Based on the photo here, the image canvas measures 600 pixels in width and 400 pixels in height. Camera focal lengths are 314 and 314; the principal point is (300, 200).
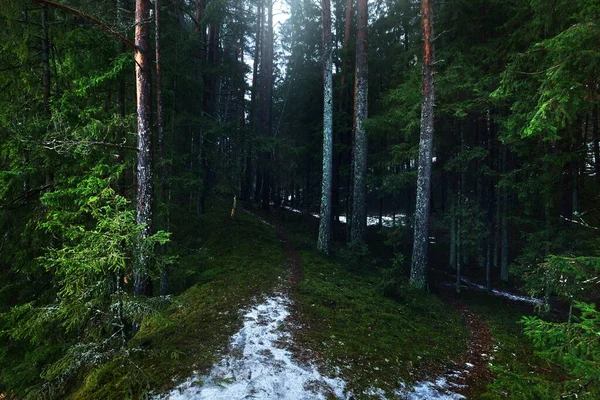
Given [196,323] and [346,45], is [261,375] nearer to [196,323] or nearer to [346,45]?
[196,323]

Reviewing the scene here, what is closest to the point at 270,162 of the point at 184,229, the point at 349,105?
the point at 349,105

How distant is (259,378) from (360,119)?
13.0 meters

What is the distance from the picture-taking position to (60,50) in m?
8.33

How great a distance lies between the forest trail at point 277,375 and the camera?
4.58 meters

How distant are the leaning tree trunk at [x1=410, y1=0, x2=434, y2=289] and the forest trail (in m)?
4.97

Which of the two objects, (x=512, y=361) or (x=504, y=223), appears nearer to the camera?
(x=512, y=361)

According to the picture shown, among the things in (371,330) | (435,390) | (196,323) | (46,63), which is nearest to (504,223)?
(371,330)

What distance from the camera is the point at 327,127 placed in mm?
14891

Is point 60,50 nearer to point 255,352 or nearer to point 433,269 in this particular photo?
point 255,352

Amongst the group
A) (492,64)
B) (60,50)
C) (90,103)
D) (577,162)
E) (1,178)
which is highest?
(492,64)

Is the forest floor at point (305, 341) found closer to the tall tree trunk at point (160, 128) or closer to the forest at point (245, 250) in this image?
the forest at point (245, 250)

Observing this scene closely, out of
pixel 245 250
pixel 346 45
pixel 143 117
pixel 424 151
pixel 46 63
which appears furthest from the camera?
pixel 346 45

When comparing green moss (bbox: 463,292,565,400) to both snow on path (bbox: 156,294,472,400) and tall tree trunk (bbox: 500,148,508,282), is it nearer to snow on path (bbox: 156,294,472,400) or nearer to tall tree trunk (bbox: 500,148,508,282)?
snow on path (bbox: 156,294,472,400)

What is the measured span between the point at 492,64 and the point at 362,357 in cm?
1395
